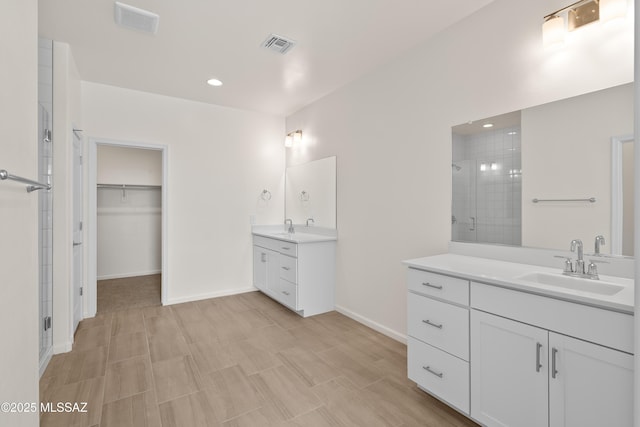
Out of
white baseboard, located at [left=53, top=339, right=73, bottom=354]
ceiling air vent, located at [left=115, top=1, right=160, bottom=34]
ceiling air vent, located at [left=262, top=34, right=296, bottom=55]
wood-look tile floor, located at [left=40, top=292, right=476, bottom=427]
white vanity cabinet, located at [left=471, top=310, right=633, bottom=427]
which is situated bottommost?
wood-look tile floor, located at [left=40, top=292, right=476, bottom=427]

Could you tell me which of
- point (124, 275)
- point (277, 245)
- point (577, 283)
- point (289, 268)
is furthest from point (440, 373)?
point (124, 275)

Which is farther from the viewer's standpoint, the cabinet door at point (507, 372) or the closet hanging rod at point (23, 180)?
the cabinet door at point (507, 372)

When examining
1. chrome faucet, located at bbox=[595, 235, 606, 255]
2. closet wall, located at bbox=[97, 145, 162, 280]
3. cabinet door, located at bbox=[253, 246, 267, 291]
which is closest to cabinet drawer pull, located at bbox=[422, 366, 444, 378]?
→ chrome faucet, located at bbox=[595, 235, 606, 255]

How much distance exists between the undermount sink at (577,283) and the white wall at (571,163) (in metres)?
0.23

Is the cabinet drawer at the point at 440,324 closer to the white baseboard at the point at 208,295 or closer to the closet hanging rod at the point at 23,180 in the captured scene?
the closet hanging rod at the point at 23,180

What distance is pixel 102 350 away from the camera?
8.54ft

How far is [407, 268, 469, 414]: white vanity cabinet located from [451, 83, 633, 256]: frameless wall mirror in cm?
61

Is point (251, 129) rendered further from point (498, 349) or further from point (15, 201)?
point (498, 349)

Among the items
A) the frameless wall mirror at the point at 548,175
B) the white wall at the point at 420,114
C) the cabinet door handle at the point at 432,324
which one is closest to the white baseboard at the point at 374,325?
the white wall at the point at 420,114

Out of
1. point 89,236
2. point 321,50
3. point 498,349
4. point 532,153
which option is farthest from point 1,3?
point 89,236

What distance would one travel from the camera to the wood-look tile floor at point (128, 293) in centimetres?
376

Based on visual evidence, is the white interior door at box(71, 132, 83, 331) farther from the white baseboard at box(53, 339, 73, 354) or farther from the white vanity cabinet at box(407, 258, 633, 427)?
the white vanity cabinet at box(407, 258, 633, 427)

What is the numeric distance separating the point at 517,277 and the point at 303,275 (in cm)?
220

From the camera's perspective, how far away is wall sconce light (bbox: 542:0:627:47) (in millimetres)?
1558
